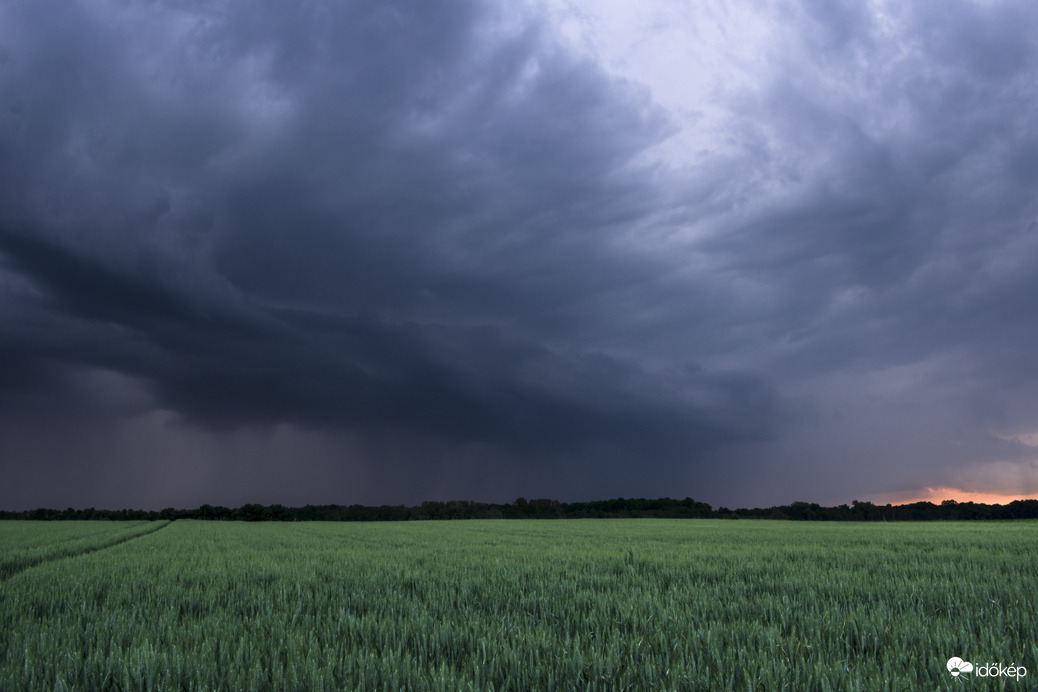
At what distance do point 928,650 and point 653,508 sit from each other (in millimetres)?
96154

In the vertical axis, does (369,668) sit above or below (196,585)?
above

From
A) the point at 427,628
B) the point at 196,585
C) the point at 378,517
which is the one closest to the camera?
the point at 427,628

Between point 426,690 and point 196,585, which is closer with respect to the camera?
point 426,690

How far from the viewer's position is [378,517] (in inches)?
3250

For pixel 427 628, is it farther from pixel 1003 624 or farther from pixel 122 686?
pixel 1003 624

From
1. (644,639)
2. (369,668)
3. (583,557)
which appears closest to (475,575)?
(583,557)

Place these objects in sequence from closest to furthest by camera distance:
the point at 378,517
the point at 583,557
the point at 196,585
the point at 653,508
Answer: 1. the point at 196,585
2. the point at 583,557
3. the point at 378,517
4. the point at 653,508
